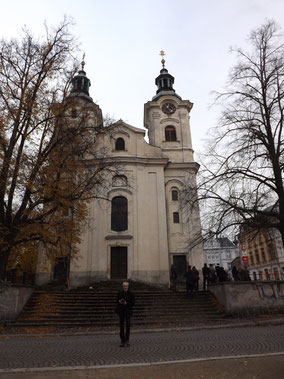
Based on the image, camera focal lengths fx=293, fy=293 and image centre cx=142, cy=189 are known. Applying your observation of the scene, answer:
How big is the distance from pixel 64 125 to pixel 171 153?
1449 centimetres

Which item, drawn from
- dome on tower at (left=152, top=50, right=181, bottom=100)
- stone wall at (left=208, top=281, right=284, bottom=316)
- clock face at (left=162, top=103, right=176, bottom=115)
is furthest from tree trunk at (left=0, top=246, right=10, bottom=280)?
dome on tower at (left=152, top=50, right=181, bottom=100)

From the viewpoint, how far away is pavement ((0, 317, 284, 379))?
4674 mm

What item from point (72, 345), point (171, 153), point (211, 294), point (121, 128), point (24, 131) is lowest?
point (72, 345)

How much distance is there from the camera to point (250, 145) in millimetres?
13023

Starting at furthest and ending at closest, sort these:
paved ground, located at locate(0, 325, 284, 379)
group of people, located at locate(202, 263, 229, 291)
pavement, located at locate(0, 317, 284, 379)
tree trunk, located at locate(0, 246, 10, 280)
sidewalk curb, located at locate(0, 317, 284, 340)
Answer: group of people, located at locate(202, 263, 229, 291)
tree trunk, located at locate(0, 246, 10, 280)
sidewalk curb, located at locate(0, 317, 284, 340)
paved ground, located at locate(0, 325, 284, 379)
pavement, located at locate(0, 317, 284, 379)

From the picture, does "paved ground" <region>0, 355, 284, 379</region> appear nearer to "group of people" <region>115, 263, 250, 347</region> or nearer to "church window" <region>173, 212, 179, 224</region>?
"group of people" <region>115, 263, 250, 347</region>

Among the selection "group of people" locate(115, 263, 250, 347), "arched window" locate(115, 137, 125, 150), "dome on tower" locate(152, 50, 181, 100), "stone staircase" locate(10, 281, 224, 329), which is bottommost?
"stone staircase" locate(10, 281, 224, 329)

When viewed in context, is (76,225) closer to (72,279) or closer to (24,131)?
(24,131)

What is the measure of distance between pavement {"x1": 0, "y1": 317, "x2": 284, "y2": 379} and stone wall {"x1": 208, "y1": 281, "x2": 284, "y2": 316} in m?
4.98

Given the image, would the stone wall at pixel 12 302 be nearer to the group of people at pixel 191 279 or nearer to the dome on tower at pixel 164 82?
the group of people at pixel 191 279

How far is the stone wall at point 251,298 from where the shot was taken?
13.0 meters

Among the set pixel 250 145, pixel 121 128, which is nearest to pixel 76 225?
pixel 250 145

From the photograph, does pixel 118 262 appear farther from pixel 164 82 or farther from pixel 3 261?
pixel 164 82

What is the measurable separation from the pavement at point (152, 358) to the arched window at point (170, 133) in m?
22.3
